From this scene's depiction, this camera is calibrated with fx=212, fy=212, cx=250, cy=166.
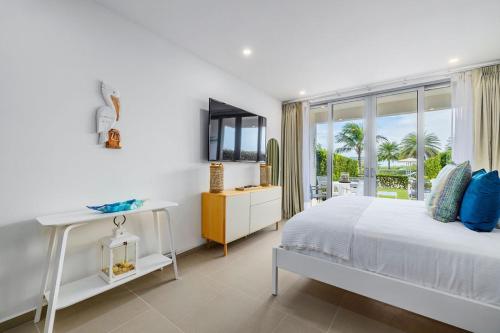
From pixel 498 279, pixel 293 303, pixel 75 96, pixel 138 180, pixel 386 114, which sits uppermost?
pixel 386 114

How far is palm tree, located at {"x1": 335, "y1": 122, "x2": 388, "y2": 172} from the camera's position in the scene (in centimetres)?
395

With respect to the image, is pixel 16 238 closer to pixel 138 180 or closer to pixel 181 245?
pixel 138 180

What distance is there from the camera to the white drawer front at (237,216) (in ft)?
8.63

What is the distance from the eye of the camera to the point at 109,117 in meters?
1.89

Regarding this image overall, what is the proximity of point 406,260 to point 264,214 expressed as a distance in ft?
6.80

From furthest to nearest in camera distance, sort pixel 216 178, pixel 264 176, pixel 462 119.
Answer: pixel 264 176, pixel 462 119, pixel 216 178

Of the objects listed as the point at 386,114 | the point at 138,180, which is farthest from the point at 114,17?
the point at 386,114

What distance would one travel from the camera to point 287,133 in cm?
449

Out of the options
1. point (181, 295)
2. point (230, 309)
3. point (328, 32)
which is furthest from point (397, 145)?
point (181, 295)

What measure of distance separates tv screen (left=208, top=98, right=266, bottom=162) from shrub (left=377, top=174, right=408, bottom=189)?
82.7 inches

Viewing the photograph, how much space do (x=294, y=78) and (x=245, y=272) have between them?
2884 millimetres

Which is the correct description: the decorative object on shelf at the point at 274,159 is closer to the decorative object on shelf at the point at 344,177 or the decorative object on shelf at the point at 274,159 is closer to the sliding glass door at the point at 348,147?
the sliding glass door at the point at 348,147

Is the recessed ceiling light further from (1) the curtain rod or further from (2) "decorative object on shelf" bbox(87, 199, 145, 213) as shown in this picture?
(2) "decorative object on shelf" bbox(87, 199, 145, 213)

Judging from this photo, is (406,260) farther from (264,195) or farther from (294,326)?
(264,195)
